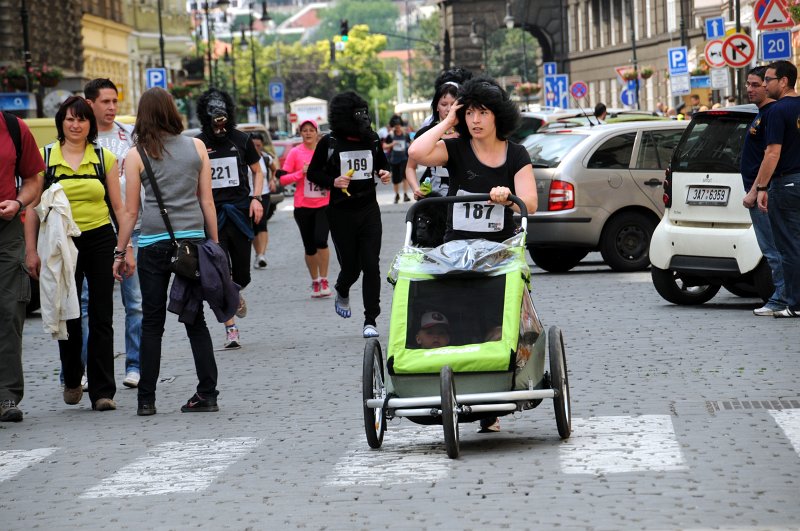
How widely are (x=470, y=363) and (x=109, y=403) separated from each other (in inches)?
134

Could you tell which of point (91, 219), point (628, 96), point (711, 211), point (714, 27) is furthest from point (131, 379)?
point (628, 96)

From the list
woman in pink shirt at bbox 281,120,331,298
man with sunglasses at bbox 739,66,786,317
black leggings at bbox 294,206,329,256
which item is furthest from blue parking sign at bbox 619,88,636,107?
man with sunglasses at bbox 739,66,786,317

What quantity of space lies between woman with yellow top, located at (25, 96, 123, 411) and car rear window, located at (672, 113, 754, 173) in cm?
584

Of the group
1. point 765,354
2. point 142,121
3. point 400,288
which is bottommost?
point 765,354

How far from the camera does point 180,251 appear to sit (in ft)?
33.1

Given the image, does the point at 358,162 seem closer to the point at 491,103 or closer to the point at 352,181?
the point at 352,181

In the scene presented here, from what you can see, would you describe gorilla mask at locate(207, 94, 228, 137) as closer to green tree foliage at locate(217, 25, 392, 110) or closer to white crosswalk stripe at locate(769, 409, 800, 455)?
white crosswalk stripe at locate(769, 409, 800, 455)

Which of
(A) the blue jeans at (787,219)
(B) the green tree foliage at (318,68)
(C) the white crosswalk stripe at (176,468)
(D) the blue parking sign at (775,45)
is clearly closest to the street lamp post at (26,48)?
(D) the blue parking sign at (775,45)

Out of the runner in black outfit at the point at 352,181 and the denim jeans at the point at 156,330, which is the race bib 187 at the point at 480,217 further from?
the runner in black outfit at the point at 352,181

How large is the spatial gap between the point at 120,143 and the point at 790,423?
511cm

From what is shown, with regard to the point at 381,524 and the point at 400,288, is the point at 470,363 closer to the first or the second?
the point at 400,288

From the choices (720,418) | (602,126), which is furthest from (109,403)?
(602,126)

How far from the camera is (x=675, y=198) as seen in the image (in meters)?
15.0

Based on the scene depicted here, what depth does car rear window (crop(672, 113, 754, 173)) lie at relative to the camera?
47.7ft
